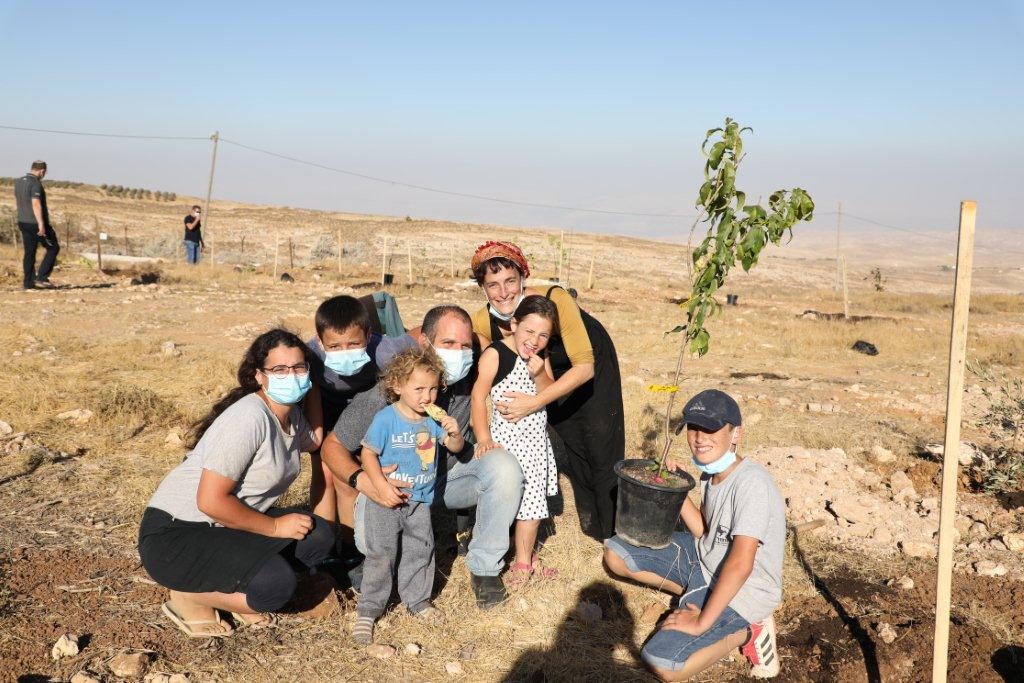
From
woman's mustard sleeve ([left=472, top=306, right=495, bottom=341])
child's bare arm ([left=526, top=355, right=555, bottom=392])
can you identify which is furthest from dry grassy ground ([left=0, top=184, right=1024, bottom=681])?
woman's mustard sleeve ([left=472, top=306, right=495, bottom=341])

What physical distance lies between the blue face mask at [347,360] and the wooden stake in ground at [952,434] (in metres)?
2.38

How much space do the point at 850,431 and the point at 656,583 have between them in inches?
161

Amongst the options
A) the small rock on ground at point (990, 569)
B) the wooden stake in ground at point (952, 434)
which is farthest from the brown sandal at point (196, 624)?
the small rock on ground at point (990, 569)

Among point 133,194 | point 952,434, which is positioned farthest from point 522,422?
point 133,194

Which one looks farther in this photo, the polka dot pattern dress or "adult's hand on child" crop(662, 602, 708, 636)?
the polka dot pattern dress

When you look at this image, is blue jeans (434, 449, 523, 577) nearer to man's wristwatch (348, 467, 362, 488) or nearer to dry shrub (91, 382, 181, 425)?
man's wristwatch (348, 467, 362, 488)

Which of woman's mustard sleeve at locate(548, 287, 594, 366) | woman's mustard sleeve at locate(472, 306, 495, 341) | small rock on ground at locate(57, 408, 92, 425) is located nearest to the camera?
woman's mustard sleeve at locate(548, 287, 594, 366)

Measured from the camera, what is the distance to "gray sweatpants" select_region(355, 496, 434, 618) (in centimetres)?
341

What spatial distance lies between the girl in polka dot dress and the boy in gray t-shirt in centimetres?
83

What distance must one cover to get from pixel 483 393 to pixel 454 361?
10.4 inches

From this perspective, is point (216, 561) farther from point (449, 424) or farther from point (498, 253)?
point (498, 253)

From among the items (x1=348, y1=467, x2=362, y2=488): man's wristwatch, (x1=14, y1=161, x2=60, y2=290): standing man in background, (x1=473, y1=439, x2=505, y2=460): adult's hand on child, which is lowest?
(x1=348, y1=467, x2=362, y2=488): man's wristwatch

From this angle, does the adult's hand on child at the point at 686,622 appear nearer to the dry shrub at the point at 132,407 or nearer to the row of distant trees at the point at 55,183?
the dry shrub at the point at 132,407

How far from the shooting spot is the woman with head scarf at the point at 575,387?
3.87 m
